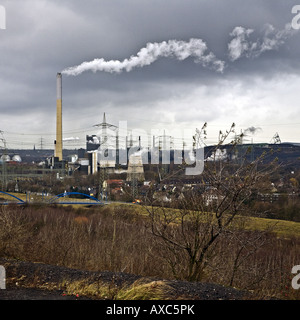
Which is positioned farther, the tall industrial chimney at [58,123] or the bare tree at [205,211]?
the tall industrial chimney at [58,123]

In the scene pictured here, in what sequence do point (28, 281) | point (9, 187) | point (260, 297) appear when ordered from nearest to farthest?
point (260, 297) < point (28, 281) < point (9, 187)

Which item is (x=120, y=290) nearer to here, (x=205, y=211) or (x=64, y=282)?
(x=64, y=282)

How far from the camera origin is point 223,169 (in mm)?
4945

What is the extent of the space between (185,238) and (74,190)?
28323mm

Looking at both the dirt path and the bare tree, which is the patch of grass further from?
the bare tree

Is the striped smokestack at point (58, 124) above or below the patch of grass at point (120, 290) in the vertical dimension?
above

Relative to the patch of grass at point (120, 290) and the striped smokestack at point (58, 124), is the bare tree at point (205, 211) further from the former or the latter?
the striped smokestack at point (58, 124)

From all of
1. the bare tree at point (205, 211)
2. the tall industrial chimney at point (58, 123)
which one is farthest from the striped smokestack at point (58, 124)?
the bare tree at point (205, 211)

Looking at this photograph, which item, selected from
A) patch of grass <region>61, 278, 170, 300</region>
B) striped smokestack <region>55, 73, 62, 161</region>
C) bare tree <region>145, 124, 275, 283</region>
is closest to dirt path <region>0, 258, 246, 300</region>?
patch of grass <region>61, 278, 170, 300</region>

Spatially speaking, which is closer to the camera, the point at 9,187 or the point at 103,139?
the point at 103,139

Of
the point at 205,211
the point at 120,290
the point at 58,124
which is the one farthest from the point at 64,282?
the point at 58,124

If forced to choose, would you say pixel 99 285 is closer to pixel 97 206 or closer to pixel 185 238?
pixel 185 238
